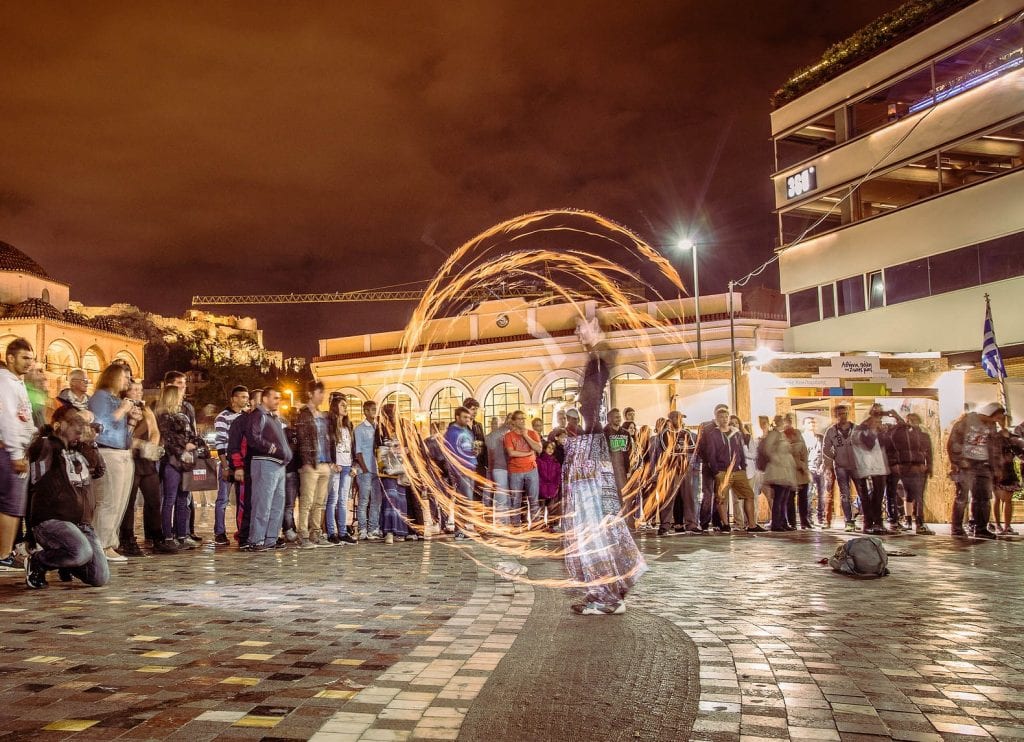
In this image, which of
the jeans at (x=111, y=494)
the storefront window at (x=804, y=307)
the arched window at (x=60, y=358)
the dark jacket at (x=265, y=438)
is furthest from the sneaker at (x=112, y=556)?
the arched window at (x=60, y=358)

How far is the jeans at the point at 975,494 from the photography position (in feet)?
42.7

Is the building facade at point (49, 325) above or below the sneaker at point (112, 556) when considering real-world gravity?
above

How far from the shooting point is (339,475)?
41.7 feet

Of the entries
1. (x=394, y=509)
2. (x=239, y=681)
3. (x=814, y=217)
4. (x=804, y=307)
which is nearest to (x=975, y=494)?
(x=394, y=509)

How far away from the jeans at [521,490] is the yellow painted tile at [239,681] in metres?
9.69

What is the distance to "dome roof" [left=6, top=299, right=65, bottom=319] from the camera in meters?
51.6

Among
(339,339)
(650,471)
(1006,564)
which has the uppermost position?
(339,339)

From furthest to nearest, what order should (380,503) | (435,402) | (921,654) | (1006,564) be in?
(435,402) → (380,503) → (1006,564) → (921,654)

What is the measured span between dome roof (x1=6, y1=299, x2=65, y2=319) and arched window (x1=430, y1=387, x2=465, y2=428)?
89.0 ft

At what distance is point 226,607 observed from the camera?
6.27 metres

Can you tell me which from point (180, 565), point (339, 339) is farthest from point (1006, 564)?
point (339, 339)

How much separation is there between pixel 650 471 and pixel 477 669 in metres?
11.2

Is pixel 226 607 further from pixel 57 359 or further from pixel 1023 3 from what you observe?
pixel 57 359

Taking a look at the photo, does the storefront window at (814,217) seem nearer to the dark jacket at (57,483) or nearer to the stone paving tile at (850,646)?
the stone paving tile at (850,646)
